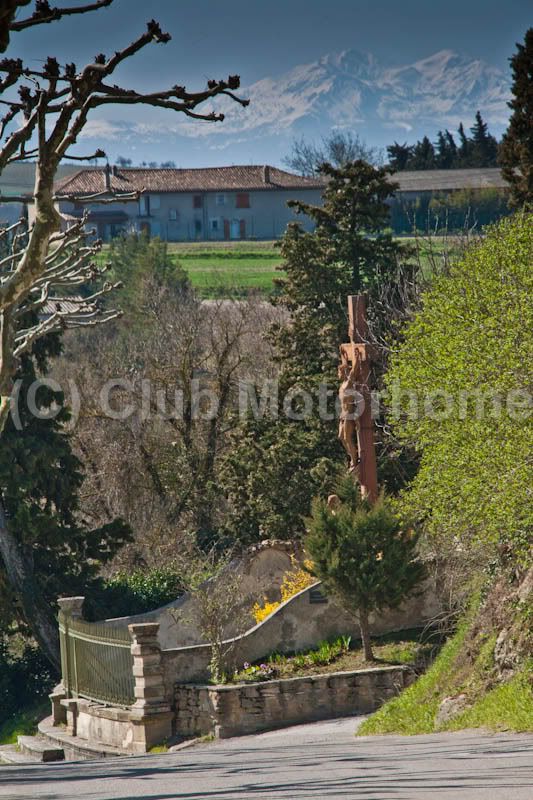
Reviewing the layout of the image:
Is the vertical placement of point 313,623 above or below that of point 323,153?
below

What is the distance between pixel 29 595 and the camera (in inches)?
1174

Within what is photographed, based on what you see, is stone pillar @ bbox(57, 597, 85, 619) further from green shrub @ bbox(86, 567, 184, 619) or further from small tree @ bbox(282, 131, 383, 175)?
small tree @ bbox(282, 131, 383, 175)

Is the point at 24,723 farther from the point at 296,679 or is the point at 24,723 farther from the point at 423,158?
the point at 423,158

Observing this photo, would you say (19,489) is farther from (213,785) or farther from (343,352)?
(213,785)

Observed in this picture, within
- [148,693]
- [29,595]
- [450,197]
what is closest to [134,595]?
Result: [29,595]

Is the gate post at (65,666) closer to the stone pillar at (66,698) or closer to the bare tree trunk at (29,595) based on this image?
the stone pillar at (66,698)

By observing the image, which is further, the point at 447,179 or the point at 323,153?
the point at 323,153

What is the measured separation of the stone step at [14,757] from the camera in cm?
2413

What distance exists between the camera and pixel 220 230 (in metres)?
110

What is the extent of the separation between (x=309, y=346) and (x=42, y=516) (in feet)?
25.7

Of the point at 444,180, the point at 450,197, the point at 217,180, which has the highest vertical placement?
the point at 217,180

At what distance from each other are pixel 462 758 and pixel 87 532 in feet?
61.2

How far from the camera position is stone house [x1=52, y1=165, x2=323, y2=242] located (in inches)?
4085

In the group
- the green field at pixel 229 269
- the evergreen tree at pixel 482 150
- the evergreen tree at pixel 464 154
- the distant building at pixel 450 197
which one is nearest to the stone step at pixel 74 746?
the green field at pixel 229 269
